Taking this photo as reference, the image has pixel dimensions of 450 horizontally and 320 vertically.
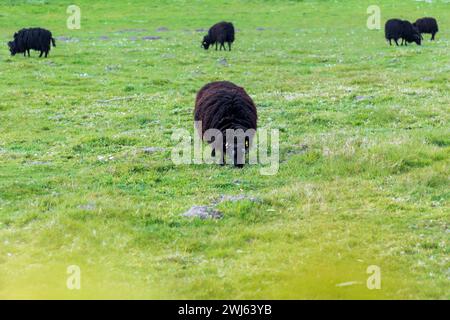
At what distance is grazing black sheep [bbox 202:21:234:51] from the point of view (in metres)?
39.0

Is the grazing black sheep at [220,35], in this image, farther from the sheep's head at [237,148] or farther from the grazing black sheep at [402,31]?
the sheep's head at [237,148]

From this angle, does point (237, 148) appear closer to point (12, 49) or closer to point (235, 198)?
point (235, 198)

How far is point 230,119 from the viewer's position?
1570 cm

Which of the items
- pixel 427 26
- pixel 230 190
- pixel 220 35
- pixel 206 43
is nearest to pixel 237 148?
pixel 230 190

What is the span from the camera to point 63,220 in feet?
38.8

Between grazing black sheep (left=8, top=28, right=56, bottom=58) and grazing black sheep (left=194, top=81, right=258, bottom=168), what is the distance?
68.9 ft

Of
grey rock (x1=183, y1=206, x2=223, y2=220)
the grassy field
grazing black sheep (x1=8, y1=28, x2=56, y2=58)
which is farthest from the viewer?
grazing black sheep (x1=8, y1=28, x2=56, y2=58)

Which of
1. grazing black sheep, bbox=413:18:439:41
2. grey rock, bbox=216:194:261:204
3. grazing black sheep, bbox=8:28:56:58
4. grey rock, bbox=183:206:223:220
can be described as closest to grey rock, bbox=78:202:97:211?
grey rock, bbox=183:206:223:220

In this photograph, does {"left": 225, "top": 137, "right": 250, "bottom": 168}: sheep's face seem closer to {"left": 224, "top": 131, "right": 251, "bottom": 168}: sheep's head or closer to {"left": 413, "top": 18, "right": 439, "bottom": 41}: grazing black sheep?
{"left": 224, "top": 131, "right": 251, "bottom": 168}: sheep's head

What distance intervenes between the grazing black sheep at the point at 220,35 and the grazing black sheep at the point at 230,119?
2300cm

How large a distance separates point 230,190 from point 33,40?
24699 millimetres

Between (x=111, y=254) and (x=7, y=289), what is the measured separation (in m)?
1.74
